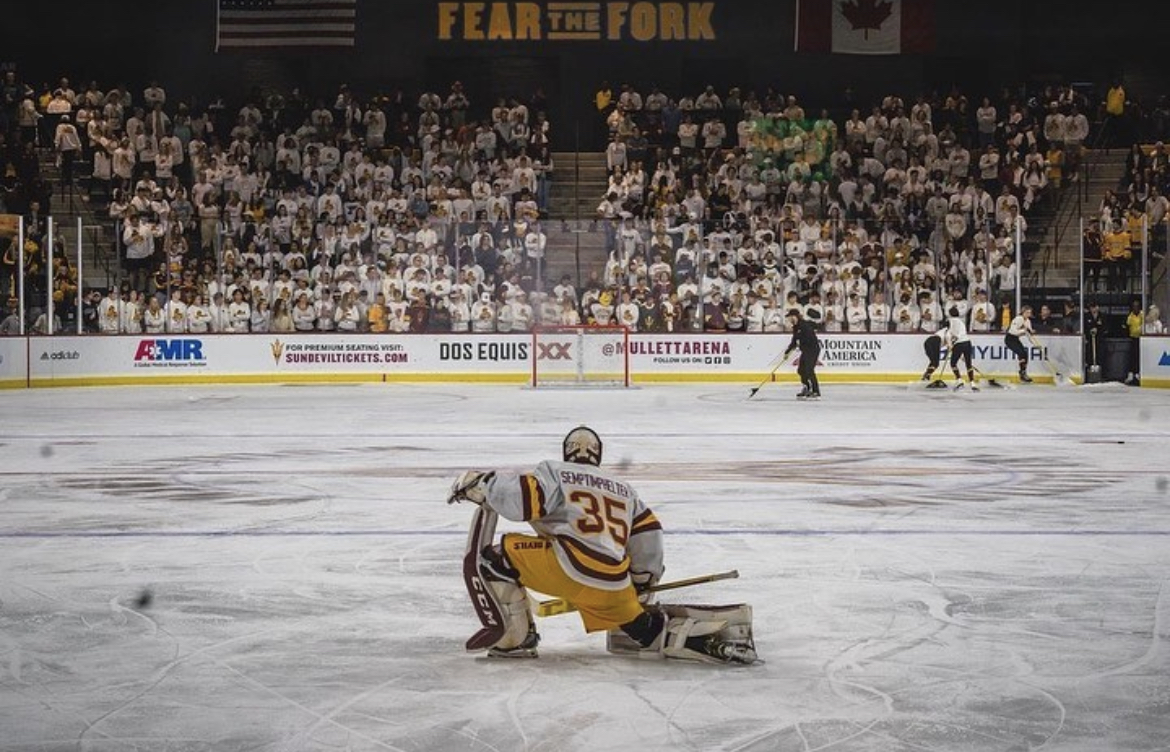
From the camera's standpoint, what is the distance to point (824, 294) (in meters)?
28.1

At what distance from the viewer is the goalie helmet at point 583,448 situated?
6.23 m

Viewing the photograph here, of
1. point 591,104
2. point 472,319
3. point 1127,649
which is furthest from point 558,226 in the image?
point 1127,649

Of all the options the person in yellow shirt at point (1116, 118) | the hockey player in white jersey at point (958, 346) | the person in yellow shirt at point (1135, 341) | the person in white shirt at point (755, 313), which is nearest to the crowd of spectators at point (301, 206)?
the person in white shirt at point (755, 313)

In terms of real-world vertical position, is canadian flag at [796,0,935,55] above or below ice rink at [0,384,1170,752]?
above

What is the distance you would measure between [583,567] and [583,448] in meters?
0.46

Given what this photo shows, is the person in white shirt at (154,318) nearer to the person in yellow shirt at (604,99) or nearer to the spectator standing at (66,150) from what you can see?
the spectator standing at (66,150)

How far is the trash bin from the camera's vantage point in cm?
2836

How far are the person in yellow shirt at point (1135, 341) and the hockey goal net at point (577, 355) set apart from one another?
8790 mm

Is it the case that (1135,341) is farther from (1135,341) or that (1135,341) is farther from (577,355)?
(577,355)

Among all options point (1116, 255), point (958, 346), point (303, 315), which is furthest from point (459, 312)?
point (1116, 255)

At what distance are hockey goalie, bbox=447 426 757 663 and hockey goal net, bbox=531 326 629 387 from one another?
2109 centimetres

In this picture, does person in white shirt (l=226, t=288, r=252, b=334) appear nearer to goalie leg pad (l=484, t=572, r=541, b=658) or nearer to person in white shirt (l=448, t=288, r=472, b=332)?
person in white shirt (l=448, t=288, r=472, b=332)

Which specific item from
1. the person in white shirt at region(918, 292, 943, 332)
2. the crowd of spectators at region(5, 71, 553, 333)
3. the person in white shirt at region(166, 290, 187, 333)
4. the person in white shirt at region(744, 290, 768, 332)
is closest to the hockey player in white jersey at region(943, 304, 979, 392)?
the person in white shirt at region(918, 292, 943, 332)

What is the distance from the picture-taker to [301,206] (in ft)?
97.2
